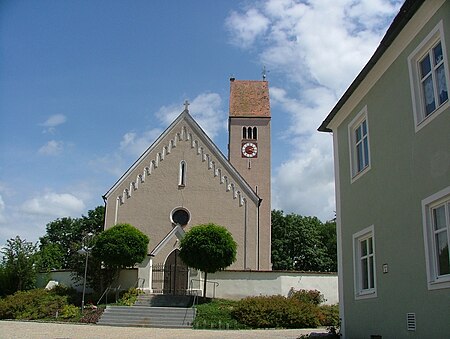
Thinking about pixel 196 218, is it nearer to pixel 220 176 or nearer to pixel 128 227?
pixel 220 176

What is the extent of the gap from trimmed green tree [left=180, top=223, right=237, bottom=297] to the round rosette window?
703cm

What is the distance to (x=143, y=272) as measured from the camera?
27406mm

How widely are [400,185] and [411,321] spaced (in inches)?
106

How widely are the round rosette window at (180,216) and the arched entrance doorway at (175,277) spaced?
3.89 meters

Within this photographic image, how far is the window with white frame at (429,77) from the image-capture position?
8996 millimetres

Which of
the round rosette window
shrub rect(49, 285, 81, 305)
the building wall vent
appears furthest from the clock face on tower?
the building wall vent

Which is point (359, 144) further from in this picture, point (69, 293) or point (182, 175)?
point (182, 175)

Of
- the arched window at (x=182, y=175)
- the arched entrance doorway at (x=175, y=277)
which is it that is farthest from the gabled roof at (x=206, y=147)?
the arched entrance doorway at (x=175, y=277)

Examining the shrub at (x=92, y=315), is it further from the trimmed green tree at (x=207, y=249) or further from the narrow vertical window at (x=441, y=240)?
the narrow vertical window at (x=441, y=240)

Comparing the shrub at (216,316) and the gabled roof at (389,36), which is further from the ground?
the gabled roof at (389,36)

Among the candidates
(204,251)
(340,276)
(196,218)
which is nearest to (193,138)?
(196,218)

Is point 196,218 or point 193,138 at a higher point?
point 193,138

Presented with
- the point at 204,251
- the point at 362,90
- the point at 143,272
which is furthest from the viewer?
the point at 143,272

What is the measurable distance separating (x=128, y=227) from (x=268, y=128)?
1790 cm
